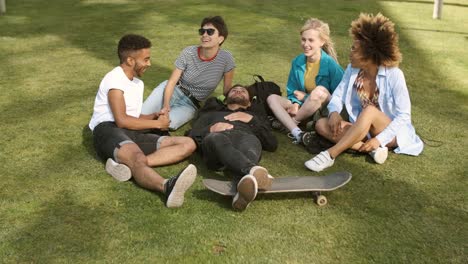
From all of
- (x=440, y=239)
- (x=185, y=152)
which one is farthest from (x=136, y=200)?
(x=440, y=239)

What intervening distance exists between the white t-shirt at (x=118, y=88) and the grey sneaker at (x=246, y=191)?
4.58 ft

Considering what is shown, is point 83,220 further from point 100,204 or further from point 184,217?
point 184,217

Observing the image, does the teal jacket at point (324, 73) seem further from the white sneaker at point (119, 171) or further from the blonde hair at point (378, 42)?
the white sneaker at point (119, 171)

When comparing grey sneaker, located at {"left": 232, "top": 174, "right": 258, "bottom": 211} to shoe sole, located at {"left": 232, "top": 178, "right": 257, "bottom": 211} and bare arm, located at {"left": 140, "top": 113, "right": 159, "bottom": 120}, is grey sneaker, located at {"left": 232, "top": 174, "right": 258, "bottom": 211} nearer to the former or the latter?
shoe sole, located at {"left": 232, "top": 178, "right": 257, "bottom": 211}

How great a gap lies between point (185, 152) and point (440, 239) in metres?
2.05

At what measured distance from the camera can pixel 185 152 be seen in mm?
4648

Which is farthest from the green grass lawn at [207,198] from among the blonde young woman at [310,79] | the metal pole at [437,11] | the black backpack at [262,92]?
the metal pole at [437,11]

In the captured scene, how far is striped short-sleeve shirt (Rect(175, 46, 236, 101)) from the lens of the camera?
18.4 feet

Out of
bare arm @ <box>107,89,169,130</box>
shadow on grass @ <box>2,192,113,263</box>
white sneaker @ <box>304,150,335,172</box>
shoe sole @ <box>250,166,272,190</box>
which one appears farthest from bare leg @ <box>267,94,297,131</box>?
shadow on grass @ <box>2,192,113,263</box>

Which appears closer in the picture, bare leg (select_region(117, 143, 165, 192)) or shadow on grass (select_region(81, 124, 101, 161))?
bare leg (select_region(117, 143, 165, 192))

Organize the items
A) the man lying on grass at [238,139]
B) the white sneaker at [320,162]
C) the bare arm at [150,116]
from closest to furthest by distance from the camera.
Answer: the man lying on grass at [238,139] < the white sneaker at [320,162] < the bare arm at [150,116]

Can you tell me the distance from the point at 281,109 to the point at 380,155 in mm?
1148

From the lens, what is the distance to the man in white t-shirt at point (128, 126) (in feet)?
14.3

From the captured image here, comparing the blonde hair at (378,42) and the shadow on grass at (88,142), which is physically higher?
the blonde hair at (378,42)
